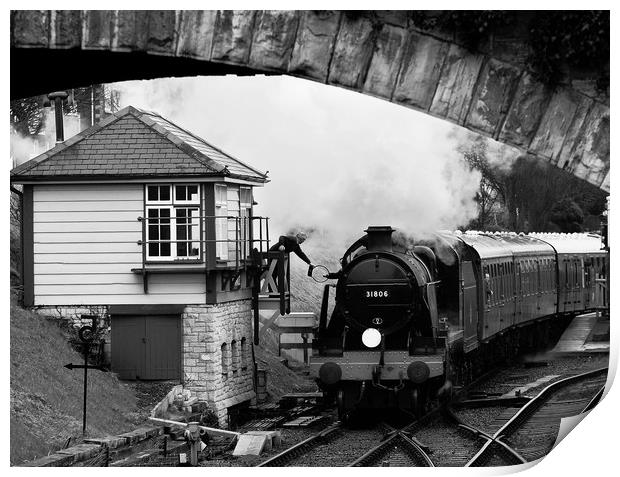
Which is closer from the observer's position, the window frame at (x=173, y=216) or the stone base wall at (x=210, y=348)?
the stone base wall at (x=210, y=348)

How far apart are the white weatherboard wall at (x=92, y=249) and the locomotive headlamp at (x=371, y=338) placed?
11.7 feet

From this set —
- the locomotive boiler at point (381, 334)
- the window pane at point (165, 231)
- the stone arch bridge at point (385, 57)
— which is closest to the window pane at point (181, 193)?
the window pane at point (165, 231)

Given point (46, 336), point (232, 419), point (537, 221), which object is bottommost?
point (232, 419)

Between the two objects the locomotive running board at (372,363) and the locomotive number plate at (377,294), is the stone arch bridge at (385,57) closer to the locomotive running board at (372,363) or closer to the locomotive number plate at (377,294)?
the locomotive number plate at (377,294)

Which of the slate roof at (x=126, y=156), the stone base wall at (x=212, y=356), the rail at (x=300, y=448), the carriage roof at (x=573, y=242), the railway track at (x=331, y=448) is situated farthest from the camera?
the carriage roof at (x=573, y=242)

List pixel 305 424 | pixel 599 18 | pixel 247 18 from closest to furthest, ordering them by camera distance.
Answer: pixel 599 18
pixel 247 18
pixel 305 424

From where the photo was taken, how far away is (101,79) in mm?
6324

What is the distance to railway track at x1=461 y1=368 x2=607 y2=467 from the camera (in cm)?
1096

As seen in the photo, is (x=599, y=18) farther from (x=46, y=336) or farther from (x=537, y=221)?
(x=537, y=221)

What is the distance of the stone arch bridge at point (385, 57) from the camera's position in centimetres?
467

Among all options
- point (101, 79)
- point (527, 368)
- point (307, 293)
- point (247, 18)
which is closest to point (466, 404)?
point (527, 368)

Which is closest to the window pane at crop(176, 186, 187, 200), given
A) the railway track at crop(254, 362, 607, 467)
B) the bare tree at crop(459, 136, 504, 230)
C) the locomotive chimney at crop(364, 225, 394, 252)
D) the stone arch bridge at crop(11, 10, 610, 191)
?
the locomotive chimney at crop(364, 225, 394, 252)

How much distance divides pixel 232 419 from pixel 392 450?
4.54 metres

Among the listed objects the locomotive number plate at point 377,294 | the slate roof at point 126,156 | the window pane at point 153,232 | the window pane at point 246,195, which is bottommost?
the locomotive number plate at point 377,294
